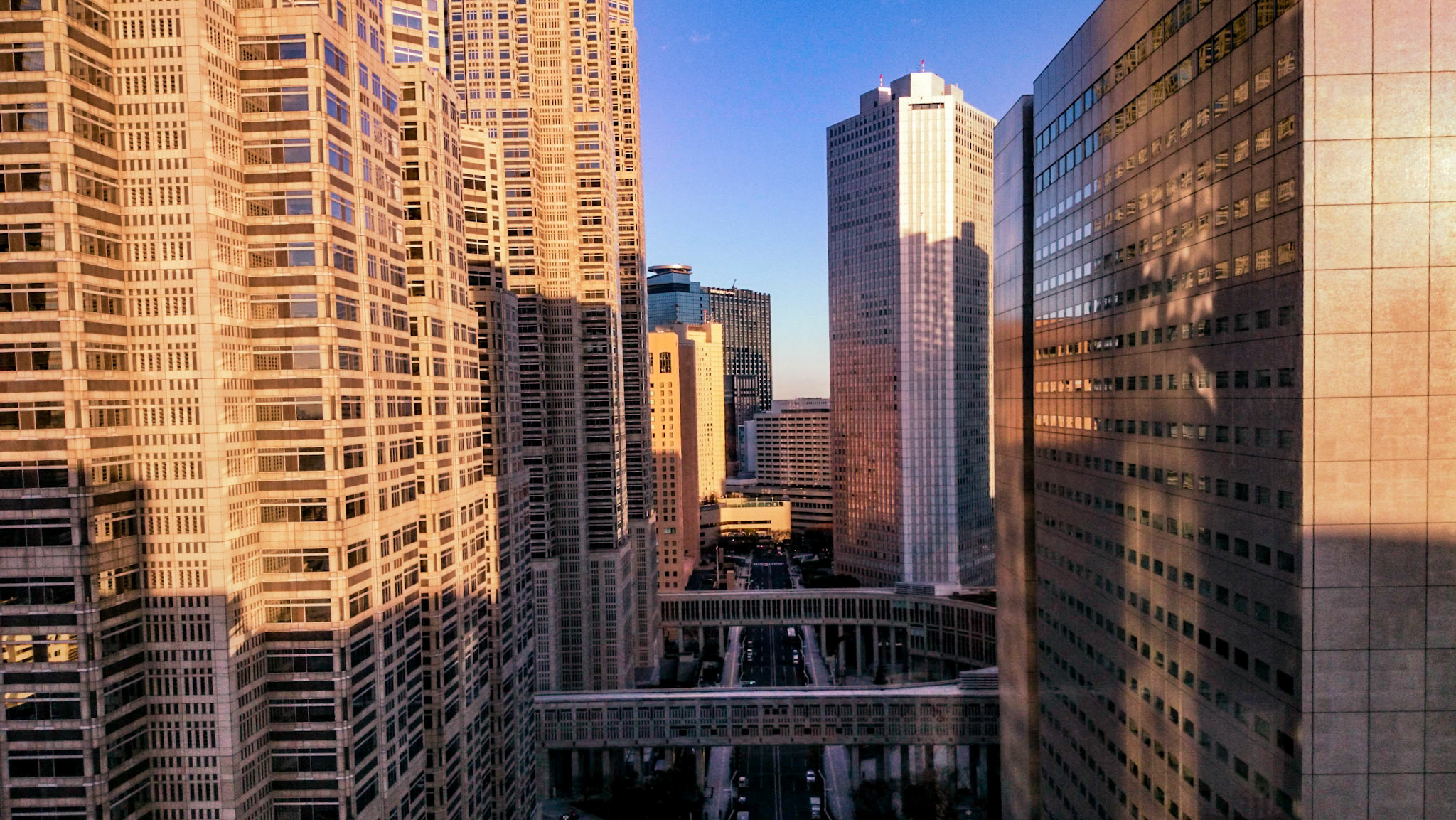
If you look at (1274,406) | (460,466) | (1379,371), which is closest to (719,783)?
(460,466)

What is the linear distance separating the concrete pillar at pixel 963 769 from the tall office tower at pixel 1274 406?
59.4 metres

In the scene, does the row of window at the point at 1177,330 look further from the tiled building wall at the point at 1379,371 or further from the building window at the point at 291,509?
Answer: the building window at the point at 291,509

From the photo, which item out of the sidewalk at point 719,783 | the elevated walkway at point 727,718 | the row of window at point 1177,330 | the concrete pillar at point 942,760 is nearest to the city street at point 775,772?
the sidewalk at point 719,783

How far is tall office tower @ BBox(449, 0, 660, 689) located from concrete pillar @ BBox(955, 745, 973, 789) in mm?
60860

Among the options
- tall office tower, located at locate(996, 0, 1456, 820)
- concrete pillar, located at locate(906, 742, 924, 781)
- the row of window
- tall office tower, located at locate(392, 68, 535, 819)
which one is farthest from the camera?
concrete pillar, located at locate(906, 742, 924, 781)

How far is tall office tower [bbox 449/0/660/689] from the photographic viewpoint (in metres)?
128

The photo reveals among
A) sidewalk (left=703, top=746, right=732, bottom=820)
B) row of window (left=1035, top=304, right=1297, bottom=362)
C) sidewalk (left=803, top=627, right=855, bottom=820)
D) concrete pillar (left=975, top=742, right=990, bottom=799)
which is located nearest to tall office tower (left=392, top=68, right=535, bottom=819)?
sidewalk (left=703, top=746, right=732, bottom=820)

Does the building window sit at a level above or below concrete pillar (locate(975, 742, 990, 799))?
above

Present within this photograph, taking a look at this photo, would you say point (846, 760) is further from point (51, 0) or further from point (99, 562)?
point (51, 0)

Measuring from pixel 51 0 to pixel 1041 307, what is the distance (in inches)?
3587

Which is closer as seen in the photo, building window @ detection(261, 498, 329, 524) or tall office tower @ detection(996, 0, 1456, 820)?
tall office tower @ detection(996, 0, 1456, 820)

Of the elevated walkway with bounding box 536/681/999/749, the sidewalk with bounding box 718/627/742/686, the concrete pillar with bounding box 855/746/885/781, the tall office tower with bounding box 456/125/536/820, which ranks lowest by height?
the concrete pillar with bounding box 855/746/885/781

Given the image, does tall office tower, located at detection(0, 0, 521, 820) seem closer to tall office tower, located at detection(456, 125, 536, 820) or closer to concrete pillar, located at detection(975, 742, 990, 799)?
tall office tower, located at detection(456, 125, 536, 820)

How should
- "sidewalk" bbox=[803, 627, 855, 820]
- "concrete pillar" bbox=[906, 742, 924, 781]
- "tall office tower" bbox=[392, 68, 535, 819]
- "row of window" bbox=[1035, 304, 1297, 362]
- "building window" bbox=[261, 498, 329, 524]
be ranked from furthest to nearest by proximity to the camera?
"concrete pillar" bbox=[906, 742, 924, 781], "sidewalk" bbox=[803, 627, 855, 820], "tall office tower" bbox=[392, 68, 535, 819], "building window" bbox=[261, 498, 329, 524], "row of window" bbox=[1035, 304, 1297, 362]
